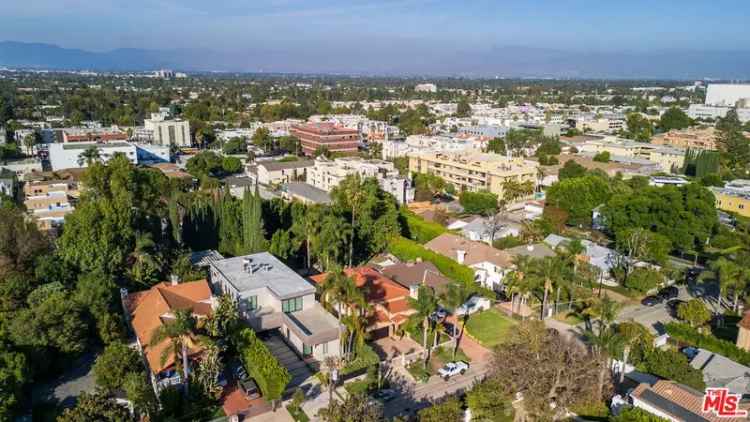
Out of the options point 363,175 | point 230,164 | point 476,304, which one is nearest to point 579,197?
point 363,175

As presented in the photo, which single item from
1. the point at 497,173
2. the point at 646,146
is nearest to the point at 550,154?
the point at 646,146

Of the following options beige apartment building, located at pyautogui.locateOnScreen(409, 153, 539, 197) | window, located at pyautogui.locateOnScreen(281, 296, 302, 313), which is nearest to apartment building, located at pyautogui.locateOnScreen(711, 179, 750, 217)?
beige apartment building, located at pyautogui.locateOnScreen(409, 153, 539, 197)

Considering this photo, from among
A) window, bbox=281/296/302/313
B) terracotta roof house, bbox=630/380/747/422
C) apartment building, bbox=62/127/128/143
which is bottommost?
terracotta roof house, bbox=630/380/747/422

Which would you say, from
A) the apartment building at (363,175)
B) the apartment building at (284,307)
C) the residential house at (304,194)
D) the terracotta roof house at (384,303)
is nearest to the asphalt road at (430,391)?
the apartment building at (284,307)

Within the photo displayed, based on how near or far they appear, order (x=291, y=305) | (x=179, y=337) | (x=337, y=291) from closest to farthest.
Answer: (x=179, y=337), (x=337, y=291), (x=291, y=305)

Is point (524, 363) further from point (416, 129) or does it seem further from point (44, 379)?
point (416, 129)

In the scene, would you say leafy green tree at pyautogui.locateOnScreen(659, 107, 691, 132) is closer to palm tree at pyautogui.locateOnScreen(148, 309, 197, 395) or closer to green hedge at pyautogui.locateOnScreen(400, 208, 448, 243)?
green hedge at pyautogui.locateOnScreen(400, 208, 448, 243)

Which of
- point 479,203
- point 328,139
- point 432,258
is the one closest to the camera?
point 432,258

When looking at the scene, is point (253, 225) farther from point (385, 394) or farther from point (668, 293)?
point (668, 293)
